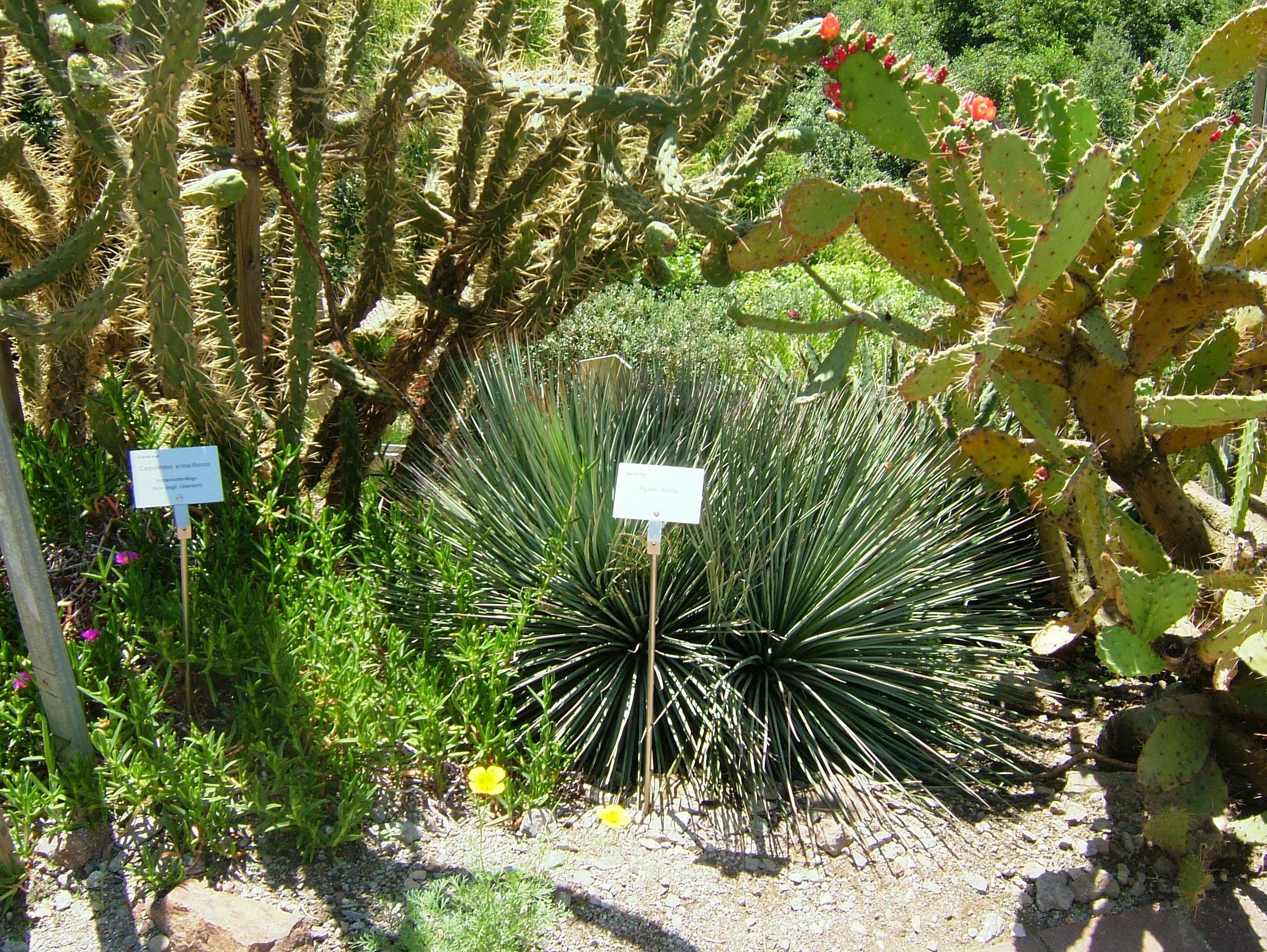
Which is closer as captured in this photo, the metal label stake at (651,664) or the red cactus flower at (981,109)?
the metal label stake at (651,664)

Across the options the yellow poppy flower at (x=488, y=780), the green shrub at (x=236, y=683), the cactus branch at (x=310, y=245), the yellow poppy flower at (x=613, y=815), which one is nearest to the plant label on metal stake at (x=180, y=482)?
the green shrub at (x=236, y=683)

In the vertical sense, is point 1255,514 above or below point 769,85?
below

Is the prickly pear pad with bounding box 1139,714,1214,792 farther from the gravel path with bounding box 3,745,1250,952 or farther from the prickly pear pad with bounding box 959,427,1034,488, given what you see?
the prickly pear pad with bounding box 959,427,1034,488

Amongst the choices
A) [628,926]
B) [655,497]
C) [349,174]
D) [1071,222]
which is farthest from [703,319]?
[628,926]

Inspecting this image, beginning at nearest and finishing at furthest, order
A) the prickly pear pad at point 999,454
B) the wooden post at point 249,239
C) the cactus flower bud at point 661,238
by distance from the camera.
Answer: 1. the cactus flower bud at point 661,238
2. the prickly pear pad at point 999,454
3. the wooden post at point 249,239

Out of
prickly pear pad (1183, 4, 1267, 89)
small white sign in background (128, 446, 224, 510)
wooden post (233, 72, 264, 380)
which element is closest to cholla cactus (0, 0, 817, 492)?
wooden post (233, 72, 264, 380)

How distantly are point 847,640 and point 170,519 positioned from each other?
2332 millimetres

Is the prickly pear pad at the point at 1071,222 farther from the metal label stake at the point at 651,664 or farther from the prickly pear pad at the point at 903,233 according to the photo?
the metal label stake at the point at 651,664

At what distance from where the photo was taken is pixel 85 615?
3.43 metres

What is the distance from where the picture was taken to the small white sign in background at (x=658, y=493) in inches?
120

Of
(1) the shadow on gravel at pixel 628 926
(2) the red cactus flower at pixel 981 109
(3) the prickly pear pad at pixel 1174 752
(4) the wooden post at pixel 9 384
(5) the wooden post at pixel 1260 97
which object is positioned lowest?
(1) the shadow on gravel at pixel 628 926

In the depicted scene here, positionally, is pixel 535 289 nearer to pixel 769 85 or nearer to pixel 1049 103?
pixel 769 85

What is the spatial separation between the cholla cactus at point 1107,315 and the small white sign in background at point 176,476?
1.78 meters

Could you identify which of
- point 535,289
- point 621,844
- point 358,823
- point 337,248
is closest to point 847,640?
point 621,844
